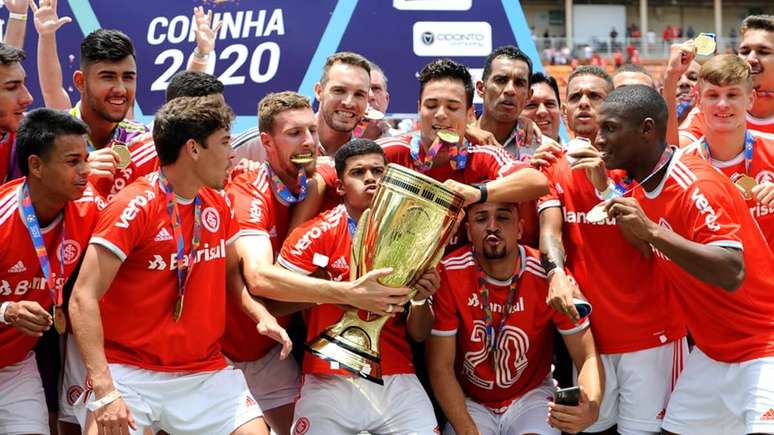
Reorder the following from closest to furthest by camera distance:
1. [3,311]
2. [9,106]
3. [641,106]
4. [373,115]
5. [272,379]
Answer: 1. [3,311]
2. [641,106]
3. [9,106]
4. [272,379]
5. [373,115]

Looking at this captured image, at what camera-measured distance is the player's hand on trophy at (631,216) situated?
4617mm

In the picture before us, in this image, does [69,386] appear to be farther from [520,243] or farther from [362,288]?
[520,243]

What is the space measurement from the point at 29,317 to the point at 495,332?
8.49 feet

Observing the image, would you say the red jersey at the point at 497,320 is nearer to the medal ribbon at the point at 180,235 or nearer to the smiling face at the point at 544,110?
the medal ribbon at the point at 180,235

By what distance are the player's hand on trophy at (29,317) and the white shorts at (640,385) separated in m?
3.09

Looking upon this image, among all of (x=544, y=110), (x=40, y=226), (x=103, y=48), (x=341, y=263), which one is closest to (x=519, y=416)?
(x=341, y=263)

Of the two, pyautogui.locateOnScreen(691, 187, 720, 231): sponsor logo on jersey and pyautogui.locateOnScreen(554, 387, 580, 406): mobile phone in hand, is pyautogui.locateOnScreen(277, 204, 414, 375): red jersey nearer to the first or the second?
pyautogui.locateOnScreen(554, 387, 580, 406): mobile phone in hand

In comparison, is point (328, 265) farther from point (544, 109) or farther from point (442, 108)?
point (544, 109)

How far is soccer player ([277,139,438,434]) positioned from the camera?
540 centimetres

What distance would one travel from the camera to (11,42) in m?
6.51

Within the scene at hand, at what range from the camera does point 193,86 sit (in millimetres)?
5676

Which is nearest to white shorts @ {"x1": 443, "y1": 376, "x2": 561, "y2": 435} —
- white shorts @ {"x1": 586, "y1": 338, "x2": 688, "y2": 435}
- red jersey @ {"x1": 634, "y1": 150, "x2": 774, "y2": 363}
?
white shorts @ {"x1": 586, "y1": 338, "x2": 688, "y2": 435}

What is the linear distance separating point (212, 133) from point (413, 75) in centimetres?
403

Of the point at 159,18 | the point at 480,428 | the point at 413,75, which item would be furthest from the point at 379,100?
the point at 480,428
